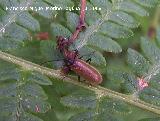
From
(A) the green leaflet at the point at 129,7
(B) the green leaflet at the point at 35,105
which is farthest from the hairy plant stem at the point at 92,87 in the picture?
(A) the green leaflet at the point at 129,7

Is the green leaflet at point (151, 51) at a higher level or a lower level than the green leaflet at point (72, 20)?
lower

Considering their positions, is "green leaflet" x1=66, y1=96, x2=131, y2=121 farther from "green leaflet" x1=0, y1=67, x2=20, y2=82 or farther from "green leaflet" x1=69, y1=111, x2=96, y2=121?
"green leaflet" x1=0, y1=67, x2=20, y2=82

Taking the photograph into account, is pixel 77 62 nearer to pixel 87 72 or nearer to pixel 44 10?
pixel 87 72

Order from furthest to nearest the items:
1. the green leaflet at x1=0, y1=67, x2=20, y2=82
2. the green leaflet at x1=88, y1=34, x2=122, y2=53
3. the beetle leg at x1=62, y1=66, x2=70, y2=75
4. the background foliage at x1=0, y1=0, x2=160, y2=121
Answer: the green leaflet at x1=88, y1=34, x2=122, y2=53 → the beetle leg at x1=62, y1=66, x2=70, y2=75 → the green leaflet at x1=0, y1=67, x2=20, y2=82 → the background foliage at x1=0, y1=0, x2=160, y2=121

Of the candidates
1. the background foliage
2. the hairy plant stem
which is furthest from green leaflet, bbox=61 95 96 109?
the hairy plant stem

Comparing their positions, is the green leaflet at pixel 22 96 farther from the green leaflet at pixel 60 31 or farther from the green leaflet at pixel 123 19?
the green leaflet at pixel 123 19

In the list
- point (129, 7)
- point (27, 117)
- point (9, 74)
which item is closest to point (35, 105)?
point (27, 117)

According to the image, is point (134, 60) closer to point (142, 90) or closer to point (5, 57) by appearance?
point (142, 90)
